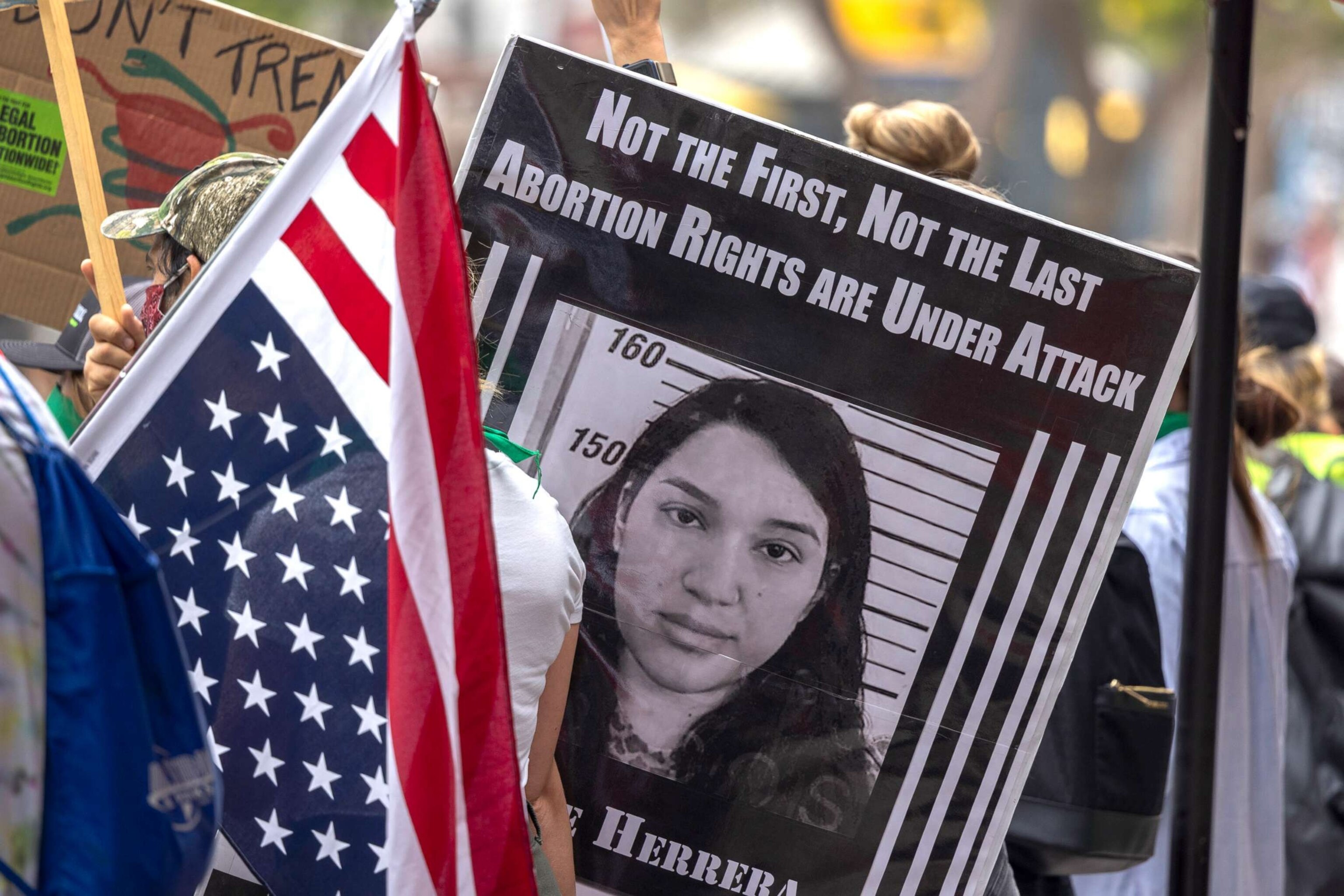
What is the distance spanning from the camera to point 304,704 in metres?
1.89

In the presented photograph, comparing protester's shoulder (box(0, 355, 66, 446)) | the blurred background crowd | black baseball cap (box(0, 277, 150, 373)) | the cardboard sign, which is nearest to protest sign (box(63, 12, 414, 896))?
protester's shoulder (box(0, 355, 66, 446))

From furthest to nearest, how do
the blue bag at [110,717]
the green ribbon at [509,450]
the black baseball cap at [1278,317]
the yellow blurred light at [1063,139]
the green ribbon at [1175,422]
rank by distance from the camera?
the yellow blurred light at [1063,139], the black baseball cap at [1278,317], the green ribbon at [1175,422], the green ribbon at [509,450], the blue bag at [110,717]

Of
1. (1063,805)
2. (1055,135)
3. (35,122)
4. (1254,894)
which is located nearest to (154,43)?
(35,122)

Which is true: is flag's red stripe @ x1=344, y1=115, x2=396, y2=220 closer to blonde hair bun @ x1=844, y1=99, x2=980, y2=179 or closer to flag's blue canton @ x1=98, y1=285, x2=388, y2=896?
flag's blue canton @ x1=98, y1=285, x2=388, y2=896

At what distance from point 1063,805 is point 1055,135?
77.2 ft

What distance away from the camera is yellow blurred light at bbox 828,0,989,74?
2423 cm

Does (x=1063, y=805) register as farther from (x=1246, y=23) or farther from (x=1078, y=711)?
(x=1246, y=23)

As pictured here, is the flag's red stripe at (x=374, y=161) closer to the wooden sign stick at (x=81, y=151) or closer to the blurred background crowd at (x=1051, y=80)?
the wooden sign stick at (x=81, y=151)

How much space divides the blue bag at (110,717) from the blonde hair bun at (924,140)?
2.00 m

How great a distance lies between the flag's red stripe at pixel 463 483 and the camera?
1745 mm

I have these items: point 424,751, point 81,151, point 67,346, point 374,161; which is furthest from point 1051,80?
point 424,751

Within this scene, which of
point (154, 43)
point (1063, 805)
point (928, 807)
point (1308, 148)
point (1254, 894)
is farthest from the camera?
point (1308, 148)

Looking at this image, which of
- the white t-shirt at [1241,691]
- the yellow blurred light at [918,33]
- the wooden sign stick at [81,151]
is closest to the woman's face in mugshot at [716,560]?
the wooden sign stick at [81,151]

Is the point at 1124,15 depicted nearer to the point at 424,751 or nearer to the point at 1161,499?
the point at 1161,499
